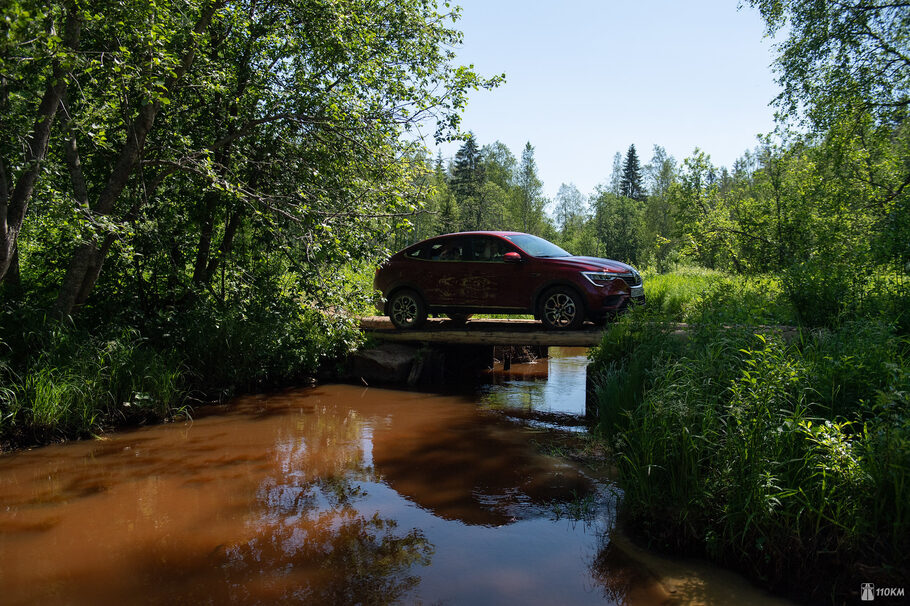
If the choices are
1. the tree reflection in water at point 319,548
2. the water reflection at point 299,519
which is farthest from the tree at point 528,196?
the tree reflection in water at point 319,548

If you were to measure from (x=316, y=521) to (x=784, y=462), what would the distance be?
365 cm

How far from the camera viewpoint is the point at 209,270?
10.5 m

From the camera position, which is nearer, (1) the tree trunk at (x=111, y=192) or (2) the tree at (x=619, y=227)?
(1) the tree trunk at (x=111, y=192)

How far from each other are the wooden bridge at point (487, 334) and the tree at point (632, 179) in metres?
65.7

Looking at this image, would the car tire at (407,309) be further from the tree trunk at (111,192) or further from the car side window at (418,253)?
the tree trunk at (111,192)

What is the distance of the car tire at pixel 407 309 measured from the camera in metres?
11.6

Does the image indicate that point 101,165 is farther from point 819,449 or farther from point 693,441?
point 819,449

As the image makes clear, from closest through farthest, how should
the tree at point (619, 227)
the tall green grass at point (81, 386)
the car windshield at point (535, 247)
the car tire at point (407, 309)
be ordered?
the tall green grass at point (81, 386), the car windshield at point (535, 247), the car tire at point (407, 309), the tree at point (619, 227)

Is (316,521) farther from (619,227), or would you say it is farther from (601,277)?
(619,227)

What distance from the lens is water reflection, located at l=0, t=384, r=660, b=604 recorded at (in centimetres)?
394

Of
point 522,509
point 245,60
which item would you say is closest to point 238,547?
point 522,509
